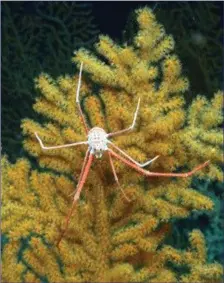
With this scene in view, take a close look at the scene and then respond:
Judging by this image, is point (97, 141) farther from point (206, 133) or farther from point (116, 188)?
point (206, 133)

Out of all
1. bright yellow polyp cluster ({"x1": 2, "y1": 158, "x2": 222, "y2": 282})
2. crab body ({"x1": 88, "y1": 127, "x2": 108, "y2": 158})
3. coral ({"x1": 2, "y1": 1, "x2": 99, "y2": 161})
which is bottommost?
bright yellow polyp cluster ({"x1": 2, "y1": 158, "x2": 222, "y2": 282})

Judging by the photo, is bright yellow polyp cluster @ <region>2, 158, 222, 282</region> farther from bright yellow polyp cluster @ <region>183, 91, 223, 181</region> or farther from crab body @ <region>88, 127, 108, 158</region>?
crab body @ <region>88, 127, 108, 158</region>

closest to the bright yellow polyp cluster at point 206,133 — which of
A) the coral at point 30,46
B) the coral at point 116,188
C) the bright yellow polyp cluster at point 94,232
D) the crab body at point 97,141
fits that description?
the coral at point 116,188

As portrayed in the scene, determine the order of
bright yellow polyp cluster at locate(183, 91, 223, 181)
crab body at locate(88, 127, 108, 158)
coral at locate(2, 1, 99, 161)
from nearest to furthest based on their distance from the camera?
crab body at locate(88, 127, 108, 158), bright yellow polyp cluster at locate(183, 91, 223, 181), coral at locate(2, 1, 99, 161)

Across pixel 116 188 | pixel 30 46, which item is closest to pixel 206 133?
pixel 116 188

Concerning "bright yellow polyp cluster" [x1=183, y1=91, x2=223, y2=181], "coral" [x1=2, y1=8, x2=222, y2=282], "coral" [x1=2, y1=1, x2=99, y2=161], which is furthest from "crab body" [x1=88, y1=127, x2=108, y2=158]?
"coral" [x1=2, y1=1, x2=99, y2=161]

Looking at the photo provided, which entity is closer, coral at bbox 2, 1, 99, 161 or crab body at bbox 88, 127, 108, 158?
crab body at bbox 88, 127, 108, 158

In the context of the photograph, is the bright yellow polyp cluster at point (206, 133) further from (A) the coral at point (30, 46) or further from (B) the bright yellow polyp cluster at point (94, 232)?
(A) the coral at point (30, 46)

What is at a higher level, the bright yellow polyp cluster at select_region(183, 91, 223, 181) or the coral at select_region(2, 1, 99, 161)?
the coral at select_region(2, 1, 99, 161)
